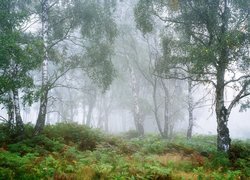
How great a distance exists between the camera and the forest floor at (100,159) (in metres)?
9.30

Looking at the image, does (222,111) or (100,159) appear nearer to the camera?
(100,159)

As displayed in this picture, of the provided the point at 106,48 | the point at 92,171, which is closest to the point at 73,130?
the point at 106,48

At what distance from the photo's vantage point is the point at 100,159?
38.4 ft

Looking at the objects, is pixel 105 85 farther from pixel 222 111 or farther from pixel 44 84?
pixel 222 111

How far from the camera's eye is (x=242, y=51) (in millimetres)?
15914

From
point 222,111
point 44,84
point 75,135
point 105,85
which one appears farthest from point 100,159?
point 105,85

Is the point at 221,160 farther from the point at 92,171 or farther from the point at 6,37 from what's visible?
the point at 6,37

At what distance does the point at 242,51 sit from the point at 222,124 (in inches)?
165

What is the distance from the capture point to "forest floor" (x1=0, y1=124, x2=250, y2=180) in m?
9.30

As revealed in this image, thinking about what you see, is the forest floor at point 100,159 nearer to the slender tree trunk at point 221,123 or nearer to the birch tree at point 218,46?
the slender tree trunk at point 221,123

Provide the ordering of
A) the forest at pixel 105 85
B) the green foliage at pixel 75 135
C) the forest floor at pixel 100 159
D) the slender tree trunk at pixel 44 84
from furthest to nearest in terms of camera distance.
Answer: the green foliage at pixel 75 135
the slender tree trunk at pixel 44 84
the forest at pixel 105 85
the forest floor at pixel 100 159

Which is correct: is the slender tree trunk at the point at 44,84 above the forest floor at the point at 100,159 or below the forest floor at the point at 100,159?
above

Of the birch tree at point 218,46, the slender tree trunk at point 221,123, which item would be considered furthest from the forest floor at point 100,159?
the birch tree at point 218,46

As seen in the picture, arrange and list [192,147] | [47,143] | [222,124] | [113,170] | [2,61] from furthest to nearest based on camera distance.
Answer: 1. [192,147]
2. [222,124]
3. [47,143]
4. [2,61]
5. [113,170]
